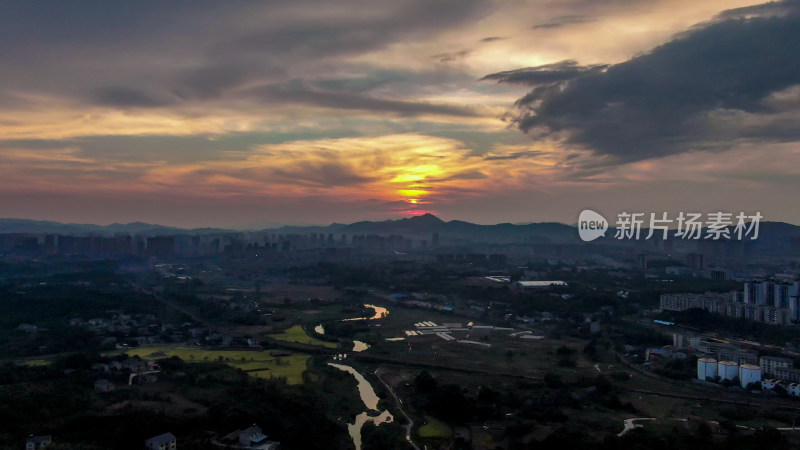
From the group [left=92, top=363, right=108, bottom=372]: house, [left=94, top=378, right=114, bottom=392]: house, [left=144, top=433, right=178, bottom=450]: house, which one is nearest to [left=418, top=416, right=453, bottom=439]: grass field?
[left=144, top=433, right=178, bottom=450]: house

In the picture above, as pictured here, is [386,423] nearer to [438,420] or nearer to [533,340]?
[438,420]

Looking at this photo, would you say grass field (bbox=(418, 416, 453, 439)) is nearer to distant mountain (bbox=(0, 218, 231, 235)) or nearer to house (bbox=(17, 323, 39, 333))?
house (bbox=(17, 323, 39, 333))

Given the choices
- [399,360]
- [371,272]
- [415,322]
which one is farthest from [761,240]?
[399,360]

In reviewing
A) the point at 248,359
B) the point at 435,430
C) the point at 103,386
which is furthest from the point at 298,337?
the point at 435,430

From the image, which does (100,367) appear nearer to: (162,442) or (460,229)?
(162,442)

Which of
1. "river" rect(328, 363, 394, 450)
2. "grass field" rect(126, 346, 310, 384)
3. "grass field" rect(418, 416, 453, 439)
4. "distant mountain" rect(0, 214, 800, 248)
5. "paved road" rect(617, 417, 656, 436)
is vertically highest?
"distant mountain" rect(0, 214, 800, 248)

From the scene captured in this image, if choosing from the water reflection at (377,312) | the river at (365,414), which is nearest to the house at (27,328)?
the water reflection at (377,312)
